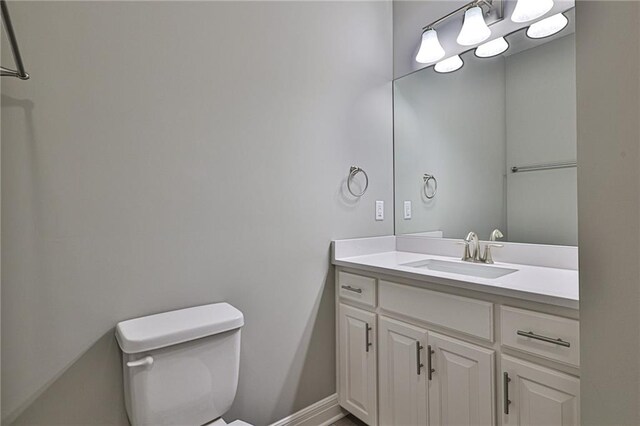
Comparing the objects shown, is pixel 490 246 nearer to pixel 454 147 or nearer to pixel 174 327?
pixel 454 147

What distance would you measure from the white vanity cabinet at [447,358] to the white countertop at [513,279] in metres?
0.05

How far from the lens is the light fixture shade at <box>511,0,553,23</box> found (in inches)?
62.0

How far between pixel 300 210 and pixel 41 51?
3.74 ft

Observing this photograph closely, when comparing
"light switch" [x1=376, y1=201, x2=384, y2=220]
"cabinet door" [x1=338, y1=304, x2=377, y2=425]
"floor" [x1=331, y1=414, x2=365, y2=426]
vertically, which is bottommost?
"floor" [x1=331, y1=414, x2=365, y2=426]

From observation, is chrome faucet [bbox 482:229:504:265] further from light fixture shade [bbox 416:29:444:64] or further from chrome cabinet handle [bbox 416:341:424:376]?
light fixture shade [bbox 416:29:444:64]

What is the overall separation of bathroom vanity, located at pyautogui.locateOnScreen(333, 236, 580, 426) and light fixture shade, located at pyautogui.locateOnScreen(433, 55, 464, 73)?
1.04 metres

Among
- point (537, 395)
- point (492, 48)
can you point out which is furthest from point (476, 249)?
point (492, 48)

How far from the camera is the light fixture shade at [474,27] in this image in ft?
5.88

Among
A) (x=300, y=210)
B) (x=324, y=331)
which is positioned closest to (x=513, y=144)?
(x=300, y=210)

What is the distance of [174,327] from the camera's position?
45.2 inches

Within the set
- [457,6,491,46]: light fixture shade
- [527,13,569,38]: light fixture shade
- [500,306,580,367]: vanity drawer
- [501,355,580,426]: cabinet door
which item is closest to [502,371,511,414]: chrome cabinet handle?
[501,355,580,426]: cabinet door

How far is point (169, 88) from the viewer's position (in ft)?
4.36

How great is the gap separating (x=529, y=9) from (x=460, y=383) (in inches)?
68.5

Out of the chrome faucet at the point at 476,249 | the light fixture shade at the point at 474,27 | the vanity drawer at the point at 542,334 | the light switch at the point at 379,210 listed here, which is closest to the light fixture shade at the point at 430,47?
the light fixture shade at the point at 474,27
